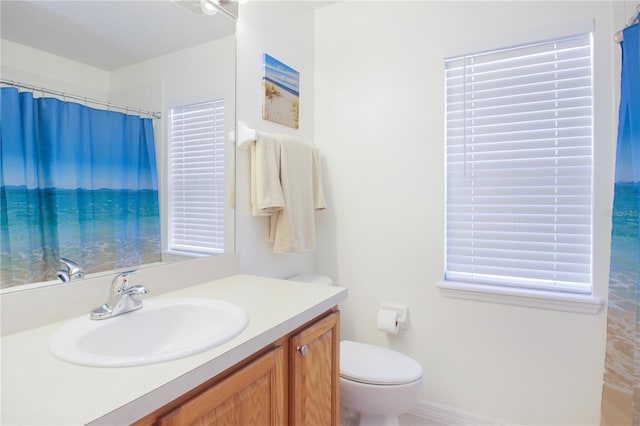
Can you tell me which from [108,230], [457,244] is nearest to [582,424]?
[457,244]

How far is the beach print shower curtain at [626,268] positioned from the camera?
4.27 ft

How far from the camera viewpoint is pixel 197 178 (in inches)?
54.3

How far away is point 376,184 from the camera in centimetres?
198

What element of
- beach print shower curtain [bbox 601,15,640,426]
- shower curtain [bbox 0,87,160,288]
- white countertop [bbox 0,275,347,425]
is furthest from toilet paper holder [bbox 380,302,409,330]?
shower curtain [bbox 0,87,160,288]

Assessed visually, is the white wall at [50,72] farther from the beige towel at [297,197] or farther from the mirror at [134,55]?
the beige towel at [297,197]

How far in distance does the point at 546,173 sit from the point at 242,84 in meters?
1.52

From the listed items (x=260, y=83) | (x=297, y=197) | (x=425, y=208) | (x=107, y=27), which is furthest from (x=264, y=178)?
(x=425, y=208)

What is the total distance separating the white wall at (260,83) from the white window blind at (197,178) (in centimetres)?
12

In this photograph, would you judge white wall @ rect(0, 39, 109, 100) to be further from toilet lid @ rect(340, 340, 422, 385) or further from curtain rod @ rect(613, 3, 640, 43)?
curtain rod @ rect(613, 3, 640, 43)

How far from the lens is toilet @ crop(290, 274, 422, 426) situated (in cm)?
144

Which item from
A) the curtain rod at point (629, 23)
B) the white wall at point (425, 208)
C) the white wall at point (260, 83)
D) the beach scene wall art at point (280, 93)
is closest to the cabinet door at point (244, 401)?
the white wall at point (260, 83)

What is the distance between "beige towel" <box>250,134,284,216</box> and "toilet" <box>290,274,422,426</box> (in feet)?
2.73

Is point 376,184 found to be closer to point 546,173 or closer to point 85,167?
point 546,173

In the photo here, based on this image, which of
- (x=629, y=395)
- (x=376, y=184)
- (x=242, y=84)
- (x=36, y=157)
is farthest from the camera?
(x=376, y=184)
